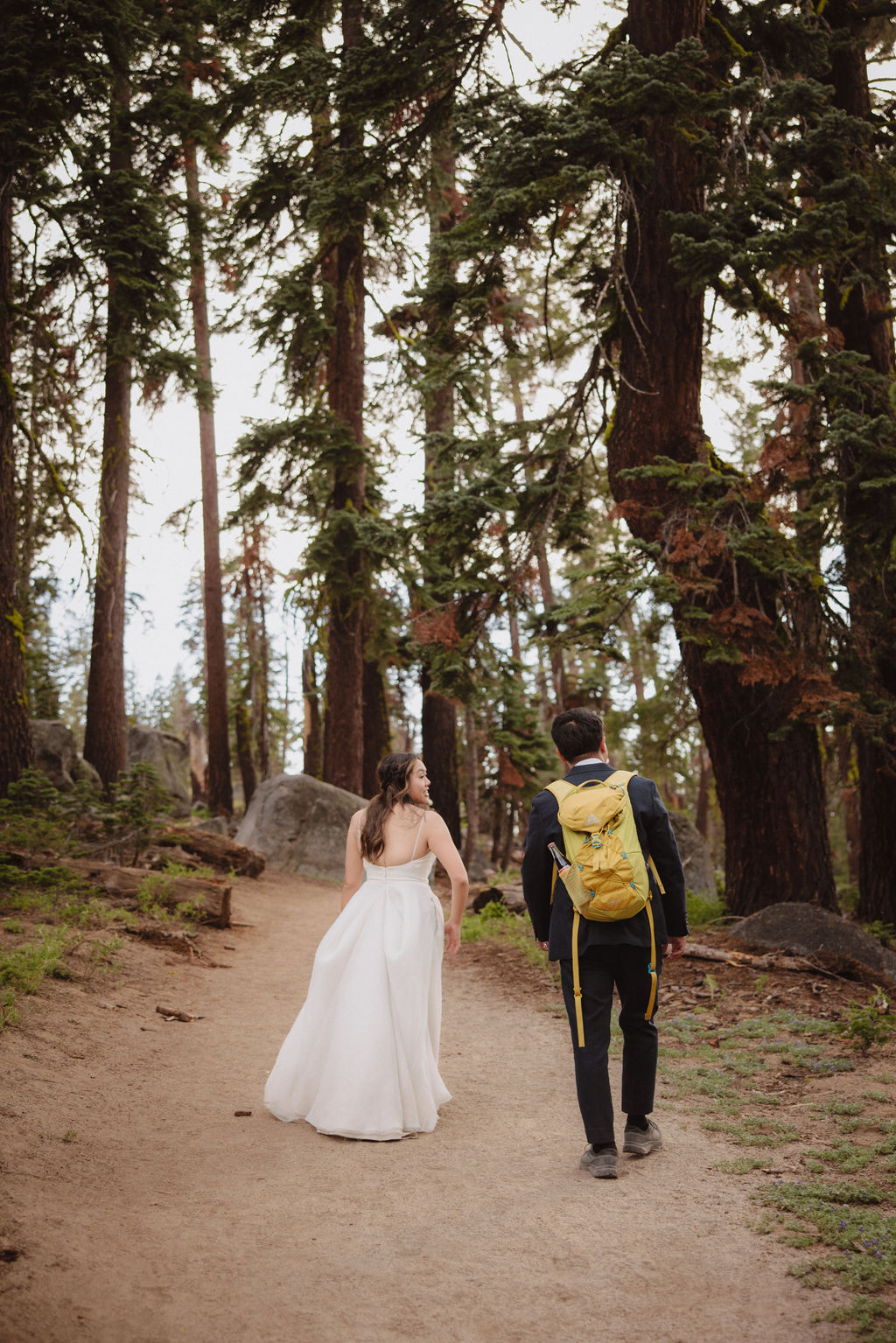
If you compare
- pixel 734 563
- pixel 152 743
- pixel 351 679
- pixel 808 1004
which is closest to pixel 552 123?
pixel 734 563

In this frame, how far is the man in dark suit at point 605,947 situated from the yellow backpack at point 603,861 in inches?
1.6

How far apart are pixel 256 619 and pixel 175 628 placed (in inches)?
268

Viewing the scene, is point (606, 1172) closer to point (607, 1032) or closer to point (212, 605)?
point (607, 1032)

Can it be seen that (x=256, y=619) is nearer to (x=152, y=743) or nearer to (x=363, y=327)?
(x=152, y=743)

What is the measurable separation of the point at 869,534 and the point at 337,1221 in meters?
6.99

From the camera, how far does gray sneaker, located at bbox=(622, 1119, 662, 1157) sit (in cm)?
453

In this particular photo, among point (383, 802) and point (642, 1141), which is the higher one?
point (383, 802)

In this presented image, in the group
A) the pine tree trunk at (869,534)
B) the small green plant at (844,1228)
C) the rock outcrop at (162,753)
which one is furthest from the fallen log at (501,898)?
the rock outcrop at (162,753)

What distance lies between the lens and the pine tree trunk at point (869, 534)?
329 inches

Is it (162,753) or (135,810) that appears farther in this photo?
(162,753)

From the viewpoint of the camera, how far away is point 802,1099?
5.25 metres

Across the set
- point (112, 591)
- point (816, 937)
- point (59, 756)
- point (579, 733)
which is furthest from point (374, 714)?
point (579, 733)

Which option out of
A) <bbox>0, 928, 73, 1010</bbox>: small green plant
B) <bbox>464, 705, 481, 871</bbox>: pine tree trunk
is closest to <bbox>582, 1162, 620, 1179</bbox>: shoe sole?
<bbox>0, 928, 73, 1010</bbox>: small green plant

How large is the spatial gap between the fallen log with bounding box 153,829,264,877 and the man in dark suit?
9.10 metres
